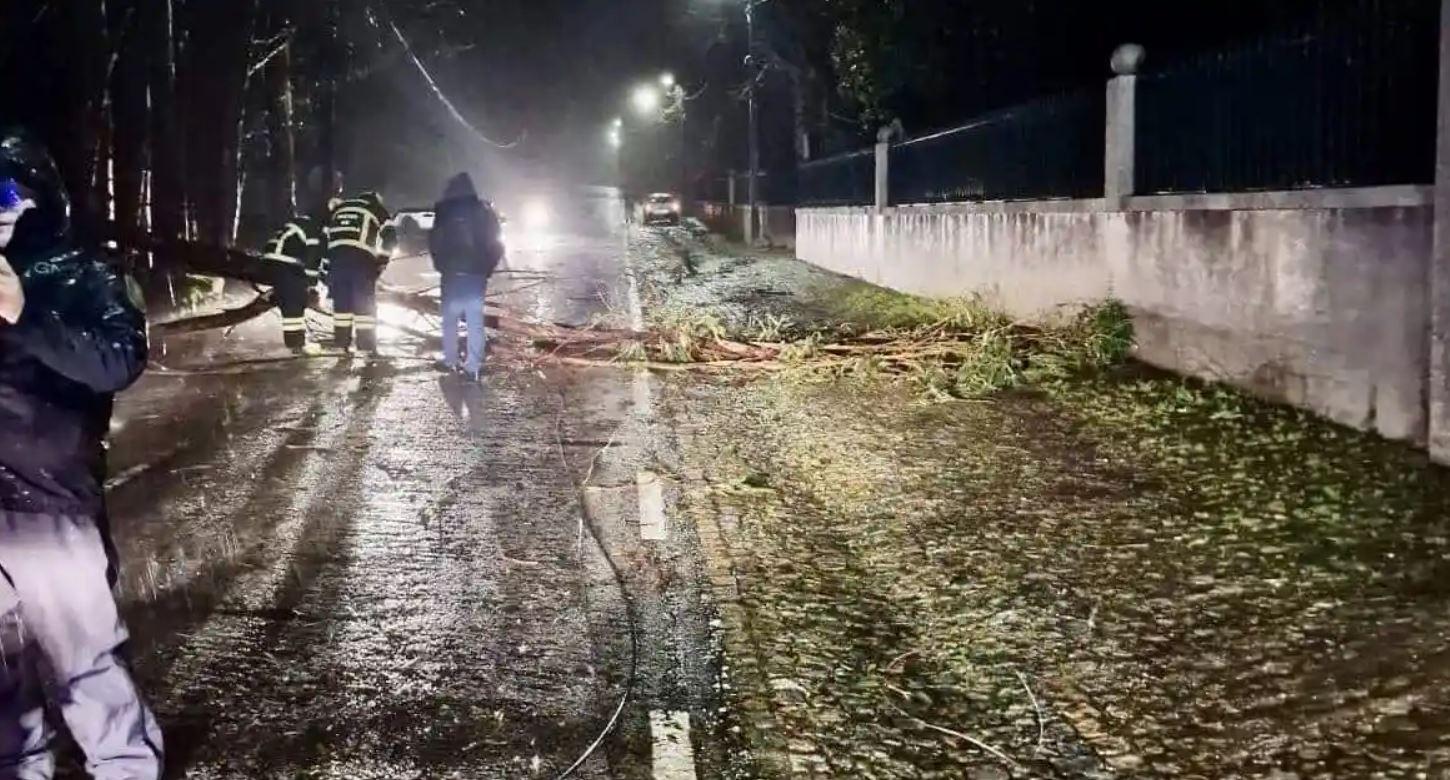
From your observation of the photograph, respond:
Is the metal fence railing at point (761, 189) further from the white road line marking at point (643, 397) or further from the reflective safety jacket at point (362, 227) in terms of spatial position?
the white road line marking at point (643, 397)

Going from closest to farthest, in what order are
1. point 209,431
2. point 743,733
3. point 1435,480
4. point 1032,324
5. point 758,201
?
point 743,733 → point 1435,480 → point 209,431 → point 1032,324 → point 758,201

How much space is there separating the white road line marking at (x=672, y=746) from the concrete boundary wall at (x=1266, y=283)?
17.8ft

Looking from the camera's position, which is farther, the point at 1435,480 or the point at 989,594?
the point at 1435,480

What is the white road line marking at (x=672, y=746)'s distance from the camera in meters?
4.05

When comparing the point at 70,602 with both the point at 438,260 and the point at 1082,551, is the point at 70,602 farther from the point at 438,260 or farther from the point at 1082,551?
the point at 438,260

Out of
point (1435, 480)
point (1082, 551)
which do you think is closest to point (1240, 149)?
point (1435, 480)

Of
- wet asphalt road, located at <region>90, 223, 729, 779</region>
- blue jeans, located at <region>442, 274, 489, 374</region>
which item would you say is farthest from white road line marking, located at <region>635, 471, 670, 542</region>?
blue jeans, located at <region>442, 274, 489, 374</region>

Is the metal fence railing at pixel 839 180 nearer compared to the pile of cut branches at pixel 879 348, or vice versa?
the pile of cut branches at pixel 879 348

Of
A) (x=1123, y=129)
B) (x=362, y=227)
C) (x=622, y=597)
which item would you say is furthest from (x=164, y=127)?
(x=622, y=597)

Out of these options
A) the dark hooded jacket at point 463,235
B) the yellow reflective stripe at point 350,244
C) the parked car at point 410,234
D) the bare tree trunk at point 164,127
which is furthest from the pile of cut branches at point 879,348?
the parked car at point 410,234

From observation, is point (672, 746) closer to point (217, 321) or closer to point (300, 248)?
point (300, 248)

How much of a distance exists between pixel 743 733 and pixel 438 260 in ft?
26.2

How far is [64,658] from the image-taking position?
3373 millimetres

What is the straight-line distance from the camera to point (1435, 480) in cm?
736
